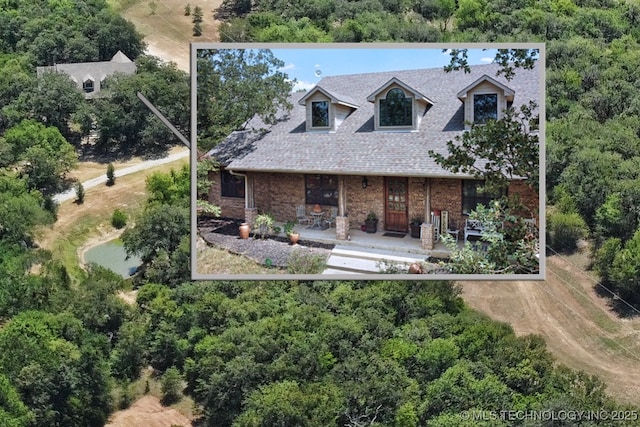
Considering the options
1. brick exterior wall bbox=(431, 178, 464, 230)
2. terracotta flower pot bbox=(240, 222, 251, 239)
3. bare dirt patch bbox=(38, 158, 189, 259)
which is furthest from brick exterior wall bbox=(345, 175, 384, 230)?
bare dirt patch bbox=(38, 158, 189, 259)

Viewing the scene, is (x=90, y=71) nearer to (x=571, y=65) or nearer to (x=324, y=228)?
(x=571, y=65)

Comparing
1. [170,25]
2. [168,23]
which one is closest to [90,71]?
[170,25]

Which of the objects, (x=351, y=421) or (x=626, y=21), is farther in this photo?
(x=626, y=21)

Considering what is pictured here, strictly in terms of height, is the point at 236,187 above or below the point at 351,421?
above

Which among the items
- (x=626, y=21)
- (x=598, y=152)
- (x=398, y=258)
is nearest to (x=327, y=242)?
(x=398, y=258)

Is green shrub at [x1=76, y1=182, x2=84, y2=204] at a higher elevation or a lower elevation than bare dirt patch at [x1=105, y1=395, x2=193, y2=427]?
higher

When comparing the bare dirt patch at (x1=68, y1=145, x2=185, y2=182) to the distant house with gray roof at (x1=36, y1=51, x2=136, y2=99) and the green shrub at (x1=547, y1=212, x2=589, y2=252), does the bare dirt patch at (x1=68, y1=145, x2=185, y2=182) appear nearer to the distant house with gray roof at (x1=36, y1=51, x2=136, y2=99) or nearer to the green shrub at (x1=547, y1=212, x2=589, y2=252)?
the distant house with gray roof at (x1=36, y1=51, x2=136, y2=99)

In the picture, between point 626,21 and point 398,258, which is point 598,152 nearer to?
point 398,258
